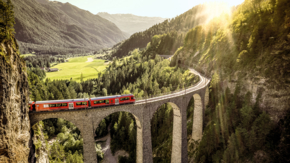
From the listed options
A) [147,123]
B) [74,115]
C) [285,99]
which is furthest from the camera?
[147,123]

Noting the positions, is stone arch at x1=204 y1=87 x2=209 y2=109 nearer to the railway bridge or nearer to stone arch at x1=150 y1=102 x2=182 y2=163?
the railway bridge

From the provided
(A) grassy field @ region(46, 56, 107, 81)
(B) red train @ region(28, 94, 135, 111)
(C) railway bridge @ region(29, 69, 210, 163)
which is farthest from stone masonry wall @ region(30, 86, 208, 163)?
(A) grassy field @ region(46, 56, 107, 81)

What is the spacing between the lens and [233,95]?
39.5m

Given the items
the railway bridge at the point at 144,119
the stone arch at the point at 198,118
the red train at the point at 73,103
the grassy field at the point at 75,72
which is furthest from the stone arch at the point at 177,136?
the grassy field at the point at 75,72

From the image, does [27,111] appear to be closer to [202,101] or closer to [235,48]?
[202,101]

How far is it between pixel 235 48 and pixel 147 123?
35.0 m

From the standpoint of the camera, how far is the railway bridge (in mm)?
27172

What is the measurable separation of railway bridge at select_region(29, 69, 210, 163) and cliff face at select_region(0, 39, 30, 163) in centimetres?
356

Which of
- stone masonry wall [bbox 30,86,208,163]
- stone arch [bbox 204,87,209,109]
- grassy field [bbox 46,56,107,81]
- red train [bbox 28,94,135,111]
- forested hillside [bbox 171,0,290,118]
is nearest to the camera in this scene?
red train [bbox 28,94,135,111]

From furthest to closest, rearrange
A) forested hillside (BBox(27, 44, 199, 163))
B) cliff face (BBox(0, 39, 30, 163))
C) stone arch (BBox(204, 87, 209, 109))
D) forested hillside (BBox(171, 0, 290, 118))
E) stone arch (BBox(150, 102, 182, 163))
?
forested hillside (BBox(27, 44, 199, 163)), stone arch (BBox(204, 87, 209, 109)), stone arch (BBox(150, 102, 182, 163)), forested hillside (BBox(171, 0, 290, 118)), cliff face (BBox(0, 39, 30, 163))

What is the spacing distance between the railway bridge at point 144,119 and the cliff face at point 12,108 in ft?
11.7

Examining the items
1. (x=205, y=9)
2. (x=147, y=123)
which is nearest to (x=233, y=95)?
(x=147, y=123)


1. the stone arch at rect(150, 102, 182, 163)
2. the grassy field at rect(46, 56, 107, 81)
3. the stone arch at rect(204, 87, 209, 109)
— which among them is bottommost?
the stone arch at rect(150, 102, 182, 163)

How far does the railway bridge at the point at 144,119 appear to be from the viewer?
27172 mm
